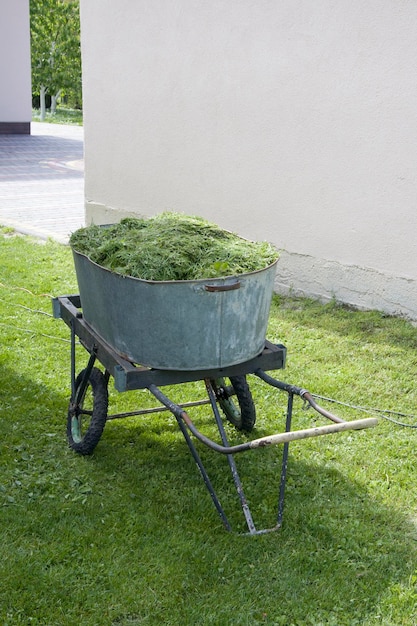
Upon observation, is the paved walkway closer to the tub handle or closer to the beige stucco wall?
the beige stucco wall

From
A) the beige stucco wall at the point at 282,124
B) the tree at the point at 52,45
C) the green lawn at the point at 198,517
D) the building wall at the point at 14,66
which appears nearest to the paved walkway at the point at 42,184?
the building wall at the point at 14,66

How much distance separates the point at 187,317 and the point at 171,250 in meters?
0.41

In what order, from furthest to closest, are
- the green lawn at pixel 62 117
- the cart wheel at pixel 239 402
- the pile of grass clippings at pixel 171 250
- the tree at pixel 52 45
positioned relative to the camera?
the tree at pixel 52 45, the green lawn at pixel 62 117, the cart wheel at pixel 239 402, the pile of grass clippings at pixel 171 250

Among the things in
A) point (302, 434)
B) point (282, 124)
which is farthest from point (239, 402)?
point (282, 124)

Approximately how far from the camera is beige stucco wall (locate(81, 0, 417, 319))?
262 inches

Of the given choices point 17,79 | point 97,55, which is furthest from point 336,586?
point 17,79

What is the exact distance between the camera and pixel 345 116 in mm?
6922

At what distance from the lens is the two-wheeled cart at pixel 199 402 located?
11.6 ft

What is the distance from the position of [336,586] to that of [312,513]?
0.58 meters

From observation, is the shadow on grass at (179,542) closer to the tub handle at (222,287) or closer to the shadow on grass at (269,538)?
the shadow on grass at (269,538)

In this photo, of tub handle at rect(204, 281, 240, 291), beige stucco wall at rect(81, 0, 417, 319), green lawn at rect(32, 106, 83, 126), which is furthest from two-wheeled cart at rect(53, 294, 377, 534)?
green lawn at rect(32, 106, 83, 126)

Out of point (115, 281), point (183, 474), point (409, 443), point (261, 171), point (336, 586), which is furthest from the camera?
point (261, 171)

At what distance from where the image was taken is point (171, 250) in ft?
13.0

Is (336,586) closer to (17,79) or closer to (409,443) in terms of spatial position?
(409,443)
